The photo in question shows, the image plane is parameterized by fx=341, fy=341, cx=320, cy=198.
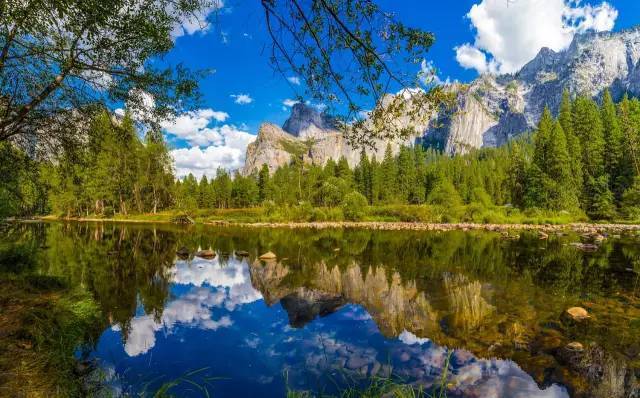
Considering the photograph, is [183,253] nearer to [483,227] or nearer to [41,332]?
[41,332]

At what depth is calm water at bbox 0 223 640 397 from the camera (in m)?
5.66

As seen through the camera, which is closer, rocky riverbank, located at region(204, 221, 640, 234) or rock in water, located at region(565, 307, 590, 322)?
rock in water, located at region(565, 307, 590, 322)

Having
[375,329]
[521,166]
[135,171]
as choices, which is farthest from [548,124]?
[135,171]

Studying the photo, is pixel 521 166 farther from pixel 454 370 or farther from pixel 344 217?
pixel 454 370

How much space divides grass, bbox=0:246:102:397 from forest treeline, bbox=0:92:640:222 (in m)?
2.13

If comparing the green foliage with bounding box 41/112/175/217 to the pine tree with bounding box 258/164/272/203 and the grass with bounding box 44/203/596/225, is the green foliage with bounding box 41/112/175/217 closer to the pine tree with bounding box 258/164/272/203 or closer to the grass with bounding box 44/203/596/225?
the grass with bounding box 44/203/596/225

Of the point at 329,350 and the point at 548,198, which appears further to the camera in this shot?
the point at 548,198

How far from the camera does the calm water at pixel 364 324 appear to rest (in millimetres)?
5660

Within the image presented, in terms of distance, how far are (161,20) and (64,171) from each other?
4109 millimetres

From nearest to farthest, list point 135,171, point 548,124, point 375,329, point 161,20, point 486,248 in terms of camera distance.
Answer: point 161,20 → point 375,329 → point 486,248 → point 548,124 → point 135,171

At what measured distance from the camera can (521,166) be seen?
4772 cm

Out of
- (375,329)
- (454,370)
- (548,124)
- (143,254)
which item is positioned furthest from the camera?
(548,124)

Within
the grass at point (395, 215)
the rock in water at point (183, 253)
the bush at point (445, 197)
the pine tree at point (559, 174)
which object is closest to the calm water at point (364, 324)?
the rock in water at point (183, 253)

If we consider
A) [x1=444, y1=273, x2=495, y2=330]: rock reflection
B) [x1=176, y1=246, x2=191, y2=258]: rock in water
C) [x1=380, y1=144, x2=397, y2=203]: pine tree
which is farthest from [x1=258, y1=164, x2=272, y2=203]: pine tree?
[x1=444, y1=273, x2=495, y2=330]: rock reflection
